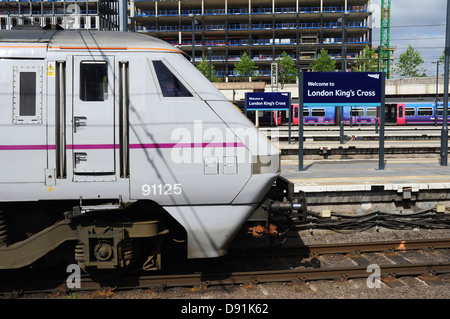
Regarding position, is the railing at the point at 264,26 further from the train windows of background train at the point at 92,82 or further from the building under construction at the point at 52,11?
the train windows of background train at the point at 92,82

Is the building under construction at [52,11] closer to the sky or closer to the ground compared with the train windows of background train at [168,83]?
closer to the sky

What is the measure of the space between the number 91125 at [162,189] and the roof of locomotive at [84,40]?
2.20 m

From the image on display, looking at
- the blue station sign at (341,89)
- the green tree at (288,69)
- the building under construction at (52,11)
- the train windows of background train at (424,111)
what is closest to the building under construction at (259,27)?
the building under construction at (52,11)

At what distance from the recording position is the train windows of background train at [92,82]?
266 inches

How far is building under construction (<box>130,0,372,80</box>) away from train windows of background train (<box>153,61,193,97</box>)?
80.7 metres

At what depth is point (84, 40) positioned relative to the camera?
6.94 meters

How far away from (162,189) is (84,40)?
2683 mm

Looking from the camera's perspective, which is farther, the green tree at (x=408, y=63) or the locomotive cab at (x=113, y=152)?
the green tree at (x=408, y=63)

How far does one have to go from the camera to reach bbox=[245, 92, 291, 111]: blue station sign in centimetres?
2339

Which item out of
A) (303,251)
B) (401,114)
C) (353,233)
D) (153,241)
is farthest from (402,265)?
(401,114)

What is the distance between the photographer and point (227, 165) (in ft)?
23.0
